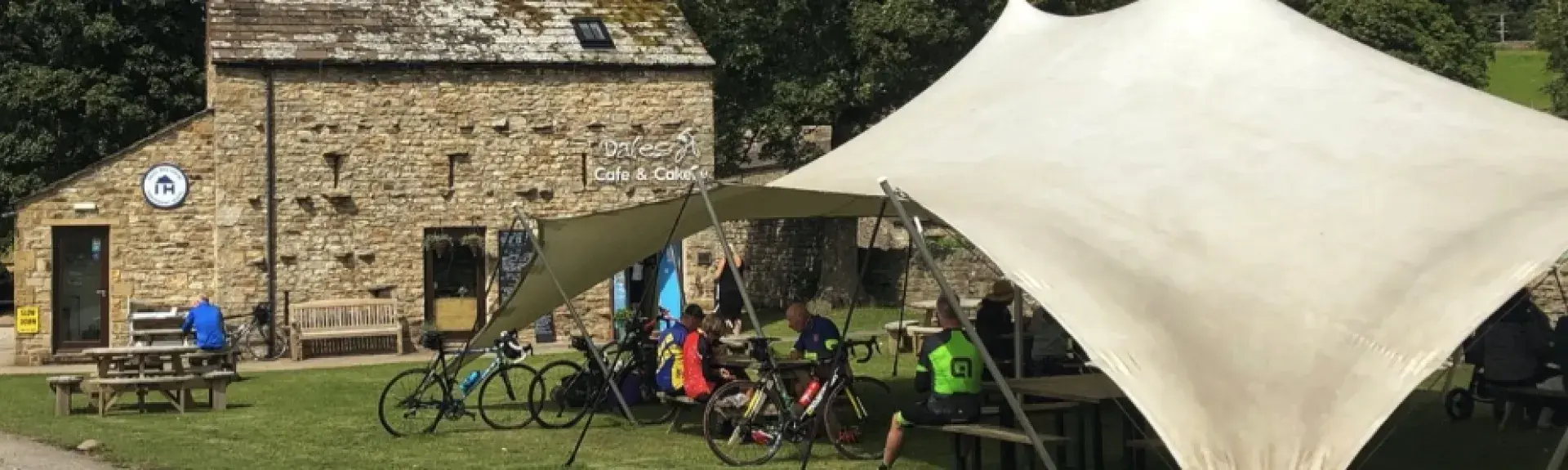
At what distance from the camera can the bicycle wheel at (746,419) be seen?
1217 centimetres

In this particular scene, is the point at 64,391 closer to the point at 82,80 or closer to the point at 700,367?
the point at 700,367

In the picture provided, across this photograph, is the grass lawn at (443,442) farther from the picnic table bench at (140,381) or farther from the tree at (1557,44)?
the tree at (1557,44)

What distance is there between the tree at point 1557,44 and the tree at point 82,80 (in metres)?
25.2

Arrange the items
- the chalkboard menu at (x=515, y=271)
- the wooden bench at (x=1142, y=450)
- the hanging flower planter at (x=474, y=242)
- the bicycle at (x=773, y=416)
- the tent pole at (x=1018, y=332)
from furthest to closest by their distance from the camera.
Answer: the chalkboard menu at (x=515, y=271)
the hanging flower planter at (x=474, y=242)
the tent pole at (x=1018, y=332)
the bicycle at (x=773, y=416)
the wooden bench at (x=1142, y=450)

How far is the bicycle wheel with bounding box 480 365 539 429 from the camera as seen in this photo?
14588 mm

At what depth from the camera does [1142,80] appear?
1050 centimetres

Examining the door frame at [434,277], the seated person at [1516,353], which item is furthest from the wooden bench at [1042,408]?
the door frame at [434,277]

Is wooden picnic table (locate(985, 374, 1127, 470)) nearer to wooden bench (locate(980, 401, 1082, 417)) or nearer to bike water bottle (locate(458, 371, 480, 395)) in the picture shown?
wooden bench (locate(980, 401, 1082, 417))

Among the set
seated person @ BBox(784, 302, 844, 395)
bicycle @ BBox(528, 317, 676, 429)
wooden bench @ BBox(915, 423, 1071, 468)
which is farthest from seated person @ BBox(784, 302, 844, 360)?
wooden bench @ BBox(915, 423, 1071, 468)

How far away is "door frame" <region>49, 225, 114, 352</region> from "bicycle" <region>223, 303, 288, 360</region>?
Answer: 153 cm

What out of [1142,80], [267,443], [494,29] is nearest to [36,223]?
[494,29]

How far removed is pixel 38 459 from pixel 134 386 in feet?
11.6

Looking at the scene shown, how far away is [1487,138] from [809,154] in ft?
74.8

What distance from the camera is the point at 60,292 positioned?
24219 millimetres
